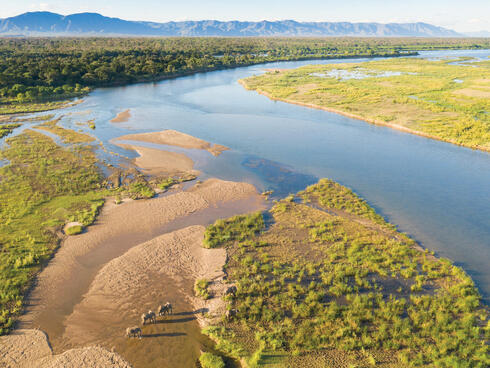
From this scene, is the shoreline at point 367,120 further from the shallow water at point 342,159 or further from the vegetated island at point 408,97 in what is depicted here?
the shallow water at point 342,159

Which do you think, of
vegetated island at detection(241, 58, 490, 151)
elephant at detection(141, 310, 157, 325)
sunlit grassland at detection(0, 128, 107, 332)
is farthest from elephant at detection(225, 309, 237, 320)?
vegetated island at detection(241, 58, 490, 151)

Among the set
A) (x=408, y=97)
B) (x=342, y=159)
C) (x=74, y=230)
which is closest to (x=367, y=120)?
(x=408, y=97)

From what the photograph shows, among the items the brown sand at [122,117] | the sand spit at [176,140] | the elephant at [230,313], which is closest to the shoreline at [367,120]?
the sand spit at [176,140]

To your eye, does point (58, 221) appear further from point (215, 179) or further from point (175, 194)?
point (215, 179)

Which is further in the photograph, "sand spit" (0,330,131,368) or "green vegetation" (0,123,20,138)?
"green vegetation" (0,123,20,138)

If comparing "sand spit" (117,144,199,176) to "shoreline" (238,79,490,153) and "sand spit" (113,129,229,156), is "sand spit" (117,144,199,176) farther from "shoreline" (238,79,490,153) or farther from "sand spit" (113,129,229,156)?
"shoreline" (238,79,490,153)

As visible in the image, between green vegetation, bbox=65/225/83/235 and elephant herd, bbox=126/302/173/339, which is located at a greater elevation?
green vegetation, bbox=65/225/83/235

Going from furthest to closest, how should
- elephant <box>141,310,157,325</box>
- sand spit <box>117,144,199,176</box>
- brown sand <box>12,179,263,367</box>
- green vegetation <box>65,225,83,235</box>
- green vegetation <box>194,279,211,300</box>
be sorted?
sand spit <box>117,144,199,176</box>, green vegetation <box>65,225,83,235</box>, green vegetation <box>194,279,211,300</box>, elephant <box>141,310,157,325</box>, brown sand <box>12,179,263,367</box>
